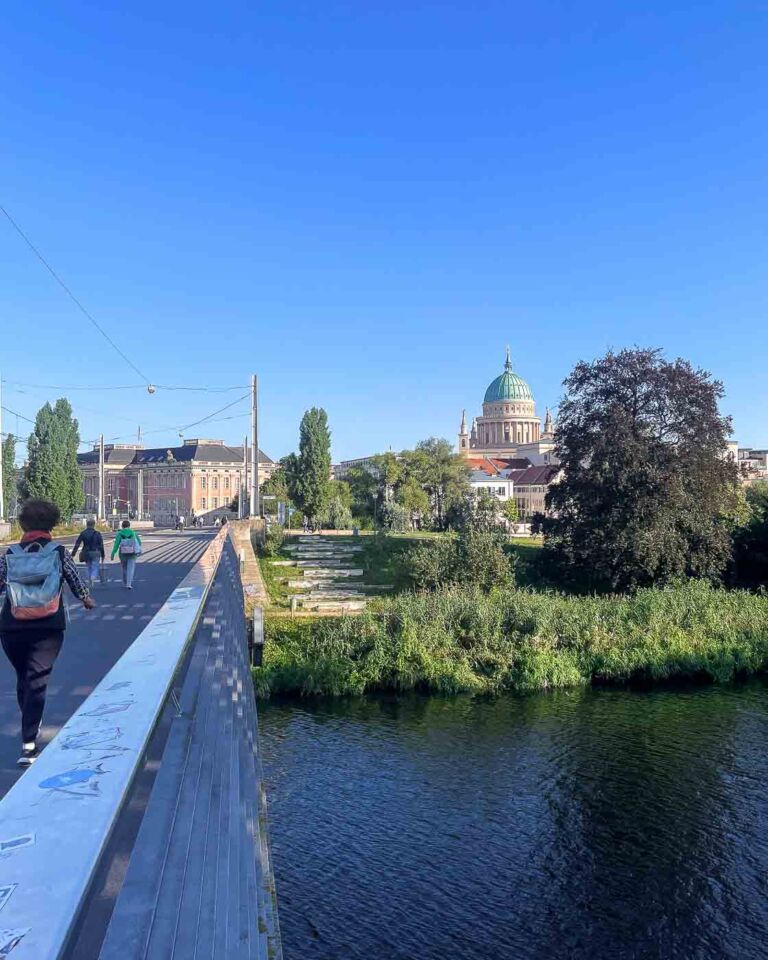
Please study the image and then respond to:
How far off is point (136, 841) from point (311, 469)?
73.1 metres

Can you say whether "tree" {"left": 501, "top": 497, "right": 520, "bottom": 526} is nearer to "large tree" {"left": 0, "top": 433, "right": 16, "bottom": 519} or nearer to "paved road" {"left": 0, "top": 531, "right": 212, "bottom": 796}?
"large tree" {"left": 0, "top": 433, "right": 16, "bottom": 519}

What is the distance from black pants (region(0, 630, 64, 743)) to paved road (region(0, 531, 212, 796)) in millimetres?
280

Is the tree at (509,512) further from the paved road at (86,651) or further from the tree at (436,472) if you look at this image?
the paved road at (86,651)

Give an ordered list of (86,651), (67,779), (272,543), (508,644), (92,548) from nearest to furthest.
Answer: (67,779) < (86,651) < (92,548) < (508,644) < (272,543)

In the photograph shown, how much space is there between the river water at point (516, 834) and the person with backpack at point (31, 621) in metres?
5.99

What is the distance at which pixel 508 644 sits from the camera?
1011 inches

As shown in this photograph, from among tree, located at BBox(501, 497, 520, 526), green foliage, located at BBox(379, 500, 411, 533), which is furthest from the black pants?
tree, located at BBox(501, 497, 520, 526)

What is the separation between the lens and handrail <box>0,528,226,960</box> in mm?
1559

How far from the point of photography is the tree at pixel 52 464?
5716 centimetres

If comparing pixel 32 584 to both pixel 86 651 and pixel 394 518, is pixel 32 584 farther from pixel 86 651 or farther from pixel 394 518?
pixel 394 518

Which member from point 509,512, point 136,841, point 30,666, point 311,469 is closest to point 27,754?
point 30,666

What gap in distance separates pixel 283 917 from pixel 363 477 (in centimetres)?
7140

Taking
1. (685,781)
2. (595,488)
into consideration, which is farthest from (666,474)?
(685,781)


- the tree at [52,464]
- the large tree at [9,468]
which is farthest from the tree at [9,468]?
the tree at [52,464]
